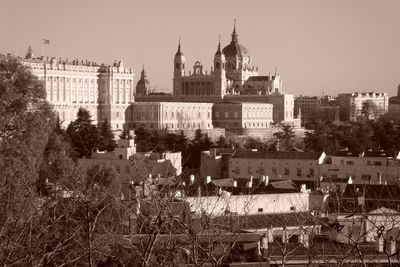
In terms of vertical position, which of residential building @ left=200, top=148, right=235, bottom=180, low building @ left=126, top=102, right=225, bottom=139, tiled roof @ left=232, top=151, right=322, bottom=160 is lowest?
residential building @ left=200, top=148, right=235, bottom=180

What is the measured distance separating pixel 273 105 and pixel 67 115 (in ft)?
115

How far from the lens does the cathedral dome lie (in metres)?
134

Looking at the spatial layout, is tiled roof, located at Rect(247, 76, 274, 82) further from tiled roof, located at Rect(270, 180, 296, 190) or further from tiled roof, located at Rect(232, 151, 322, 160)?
tiled roof, located at Rect(270, 180, 296, 190)

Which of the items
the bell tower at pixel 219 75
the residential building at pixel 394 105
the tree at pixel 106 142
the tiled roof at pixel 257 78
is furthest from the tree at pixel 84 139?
the residential building at pixel 394 105

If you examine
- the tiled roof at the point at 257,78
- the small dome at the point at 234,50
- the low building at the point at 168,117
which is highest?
the small dome at the point at 234,50

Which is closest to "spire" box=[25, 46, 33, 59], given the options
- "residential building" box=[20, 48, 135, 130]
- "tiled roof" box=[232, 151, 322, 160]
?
→ "residential building" box=[20, 48, 135, 130]

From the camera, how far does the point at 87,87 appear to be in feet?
329

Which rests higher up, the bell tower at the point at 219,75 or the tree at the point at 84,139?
the bell tower at the point at 219,75

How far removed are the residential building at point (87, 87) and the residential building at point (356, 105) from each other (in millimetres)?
47146

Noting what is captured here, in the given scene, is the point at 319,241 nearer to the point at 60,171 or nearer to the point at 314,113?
the point at 60,171

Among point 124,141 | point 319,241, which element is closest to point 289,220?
point 319,241

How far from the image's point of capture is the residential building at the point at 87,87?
307 feet

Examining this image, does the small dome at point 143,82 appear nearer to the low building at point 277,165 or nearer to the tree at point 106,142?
the tree at point 106,142

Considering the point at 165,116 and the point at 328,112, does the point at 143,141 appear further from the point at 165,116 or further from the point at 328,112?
the point at 328,112
